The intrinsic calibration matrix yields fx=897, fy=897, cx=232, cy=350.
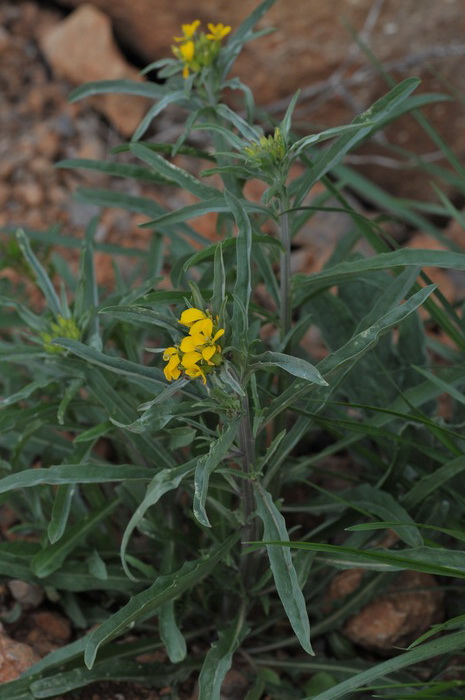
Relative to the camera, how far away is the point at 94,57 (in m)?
3.25

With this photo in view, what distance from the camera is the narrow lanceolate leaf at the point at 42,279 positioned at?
71.7 inches

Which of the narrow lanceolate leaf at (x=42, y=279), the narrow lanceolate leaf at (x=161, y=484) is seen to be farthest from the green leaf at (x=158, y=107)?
the narrow lanceolate leaf at (x=161, y=484)

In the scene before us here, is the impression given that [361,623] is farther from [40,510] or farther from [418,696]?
[40,510]

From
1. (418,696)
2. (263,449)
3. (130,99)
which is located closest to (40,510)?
(263,449)

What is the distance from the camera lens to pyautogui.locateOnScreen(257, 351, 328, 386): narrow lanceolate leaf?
1.34 metres

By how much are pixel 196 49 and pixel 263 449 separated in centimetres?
82

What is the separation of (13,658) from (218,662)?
1.36ft

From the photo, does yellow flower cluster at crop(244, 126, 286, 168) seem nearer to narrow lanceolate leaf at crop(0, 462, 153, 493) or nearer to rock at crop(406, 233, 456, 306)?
narrow lanceolate leaf at crop(0, 462, 153, 493)

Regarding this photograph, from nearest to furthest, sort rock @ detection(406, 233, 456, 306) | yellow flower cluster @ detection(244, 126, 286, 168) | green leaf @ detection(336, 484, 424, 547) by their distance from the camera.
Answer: yellow flower cluster @ detection(244, 126, 286, 168), green leaf @ detection(336, 484, 424, 547), rock @ detection(406, 233, 456, 306)

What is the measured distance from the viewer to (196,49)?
1789mm

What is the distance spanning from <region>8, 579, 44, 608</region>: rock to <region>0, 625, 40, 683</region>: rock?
13 cm

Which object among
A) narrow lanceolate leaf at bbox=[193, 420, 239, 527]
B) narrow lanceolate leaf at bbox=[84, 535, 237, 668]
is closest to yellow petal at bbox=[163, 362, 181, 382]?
narrow lanceolate leaf at bbox=[193, 420, 239, 527]

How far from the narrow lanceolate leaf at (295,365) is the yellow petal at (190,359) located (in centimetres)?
13

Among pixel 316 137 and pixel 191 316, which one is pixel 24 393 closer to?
pixel 191 316
